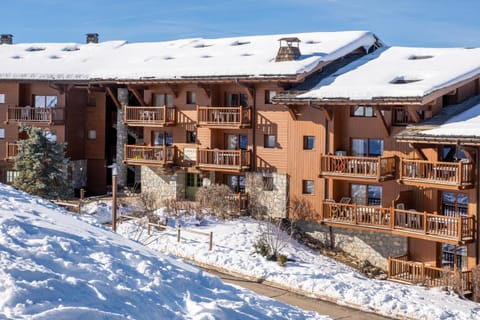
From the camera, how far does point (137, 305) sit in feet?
33.9

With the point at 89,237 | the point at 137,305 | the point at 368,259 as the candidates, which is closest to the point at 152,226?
the point at 368,259

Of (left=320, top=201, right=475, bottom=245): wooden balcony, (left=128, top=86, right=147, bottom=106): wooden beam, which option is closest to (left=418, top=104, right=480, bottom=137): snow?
(left=320, top=201, right=475, bottom=245): wooden balcony

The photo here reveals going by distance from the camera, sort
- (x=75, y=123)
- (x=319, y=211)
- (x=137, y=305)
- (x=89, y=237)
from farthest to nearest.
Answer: (x=75, y=123) < (x=319, y=211) < (x=89, y=237) < (x=137, y=305)

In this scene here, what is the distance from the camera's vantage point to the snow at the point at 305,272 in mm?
20297

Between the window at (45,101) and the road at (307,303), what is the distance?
21.5m

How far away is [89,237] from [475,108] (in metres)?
18.5

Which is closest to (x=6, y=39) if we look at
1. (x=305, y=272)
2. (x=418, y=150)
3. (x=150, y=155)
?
(x=150, y=155)

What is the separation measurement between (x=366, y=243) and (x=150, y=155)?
39.9 ft

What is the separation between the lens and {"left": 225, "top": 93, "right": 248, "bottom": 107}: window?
108 ft

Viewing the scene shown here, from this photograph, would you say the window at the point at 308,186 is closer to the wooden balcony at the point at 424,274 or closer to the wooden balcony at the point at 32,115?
the wooden balcony at the point at 424,274

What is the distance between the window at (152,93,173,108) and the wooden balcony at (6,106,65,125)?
682cm

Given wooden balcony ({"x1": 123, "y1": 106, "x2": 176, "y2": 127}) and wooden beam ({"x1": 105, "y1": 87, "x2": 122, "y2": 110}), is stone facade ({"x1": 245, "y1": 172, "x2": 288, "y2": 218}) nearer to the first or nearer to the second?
wooden balcony ({"x1": 123, "y1": 106, "x2": 176, "y2": 127})

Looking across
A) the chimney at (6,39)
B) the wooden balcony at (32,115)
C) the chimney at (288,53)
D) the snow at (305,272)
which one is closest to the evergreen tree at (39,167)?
the wooden balcony at (32,115)

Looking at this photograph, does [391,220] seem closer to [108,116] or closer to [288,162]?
[288,162]
